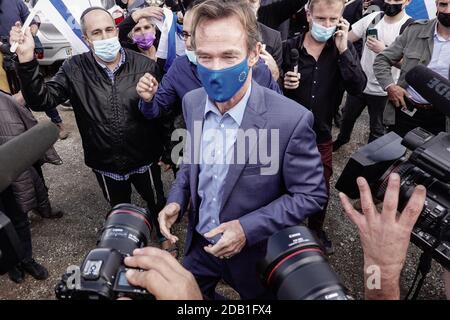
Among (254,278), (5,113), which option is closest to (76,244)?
(5,113)

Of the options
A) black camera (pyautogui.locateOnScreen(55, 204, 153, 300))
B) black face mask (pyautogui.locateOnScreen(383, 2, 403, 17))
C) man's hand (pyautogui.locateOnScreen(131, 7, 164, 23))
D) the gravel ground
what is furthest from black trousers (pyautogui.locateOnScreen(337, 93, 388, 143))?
black camera (pyautogui.locateOnScreen(55, 204, 153, 300))

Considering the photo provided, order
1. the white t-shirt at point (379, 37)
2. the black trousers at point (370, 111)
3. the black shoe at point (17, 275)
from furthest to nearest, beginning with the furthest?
the black trousers at point (370, 111)
the white t-shirt at point (379, 37)
the black shoe at point (17, 275)

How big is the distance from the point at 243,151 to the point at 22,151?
3.27ft

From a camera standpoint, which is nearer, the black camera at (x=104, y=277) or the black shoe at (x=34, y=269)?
the black camera at (x=104, y=277)

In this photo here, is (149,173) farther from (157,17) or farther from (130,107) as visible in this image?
(157,17)

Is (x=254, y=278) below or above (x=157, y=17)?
below

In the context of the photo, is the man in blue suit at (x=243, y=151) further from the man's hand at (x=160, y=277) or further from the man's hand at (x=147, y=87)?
the man's hand at (x=147, y=87)

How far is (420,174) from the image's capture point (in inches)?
56.9

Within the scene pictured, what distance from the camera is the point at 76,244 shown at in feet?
11.5

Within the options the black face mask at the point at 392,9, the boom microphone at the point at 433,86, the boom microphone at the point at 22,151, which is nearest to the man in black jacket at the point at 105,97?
the boom microphone at the point at 22,151

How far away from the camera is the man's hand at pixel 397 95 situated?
3133 millimetres

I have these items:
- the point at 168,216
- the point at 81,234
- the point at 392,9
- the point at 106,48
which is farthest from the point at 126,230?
the point at 392,9

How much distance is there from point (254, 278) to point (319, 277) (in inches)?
37.8

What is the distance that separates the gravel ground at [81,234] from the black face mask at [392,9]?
176 centimetres
